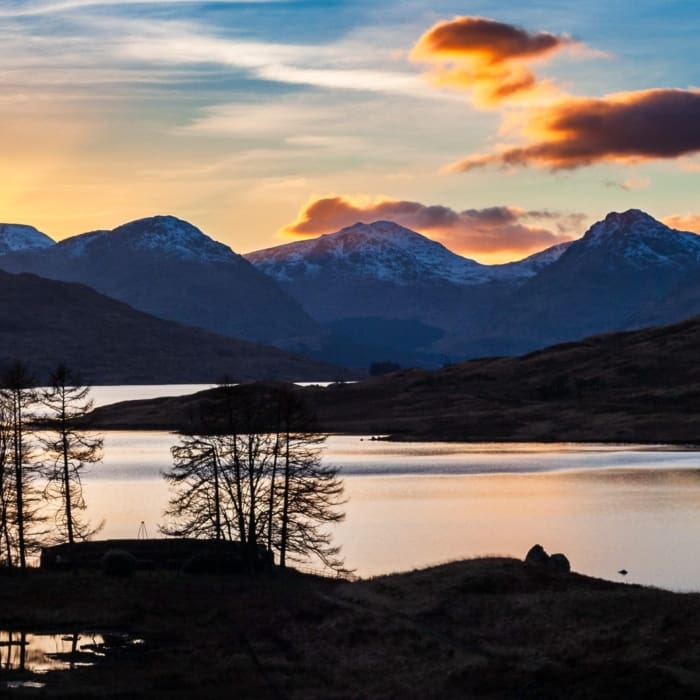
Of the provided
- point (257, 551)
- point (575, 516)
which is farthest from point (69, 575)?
point (575, 516)

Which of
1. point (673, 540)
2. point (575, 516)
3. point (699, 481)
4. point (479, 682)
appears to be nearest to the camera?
point (479, 682)

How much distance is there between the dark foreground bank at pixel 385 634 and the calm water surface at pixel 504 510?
21.7 m

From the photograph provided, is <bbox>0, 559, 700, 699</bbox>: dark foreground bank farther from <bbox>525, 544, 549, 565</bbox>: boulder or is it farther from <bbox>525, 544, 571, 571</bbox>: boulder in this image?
<bbox>525, 544, 549, 565</bbox>: boulder

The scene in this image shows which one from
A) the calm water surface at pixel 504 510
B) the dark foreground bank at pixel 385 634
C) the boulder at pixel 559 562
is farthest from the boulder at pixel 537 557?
the calm water surface at pixel 504 510

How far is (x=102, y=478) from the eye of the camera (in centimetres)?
16700

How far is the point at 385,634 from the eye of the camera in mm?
56438

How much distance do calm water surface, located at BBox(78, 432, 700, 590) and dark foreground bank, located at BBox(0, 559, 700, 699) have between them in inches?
854

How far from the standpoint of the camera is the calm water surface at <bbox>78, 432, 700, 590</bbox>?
9662 cm

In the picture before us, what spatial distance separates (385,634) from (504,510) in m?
75.1

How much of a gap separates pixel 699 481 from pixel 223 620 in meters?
102

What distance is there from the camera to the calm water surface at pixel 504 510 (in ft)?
317

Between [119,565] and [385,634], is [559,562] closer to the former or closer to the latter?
[385,634]

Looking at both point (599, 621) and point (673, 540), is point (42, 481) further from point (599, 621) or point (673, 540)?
point (599, 621)

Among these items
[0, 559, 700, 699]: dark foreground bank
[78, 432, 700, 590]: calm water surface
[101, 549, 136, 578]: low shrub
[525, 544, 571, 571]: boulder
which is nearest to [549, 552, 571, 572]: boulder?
[525, 544, 571, 571]: boulder
